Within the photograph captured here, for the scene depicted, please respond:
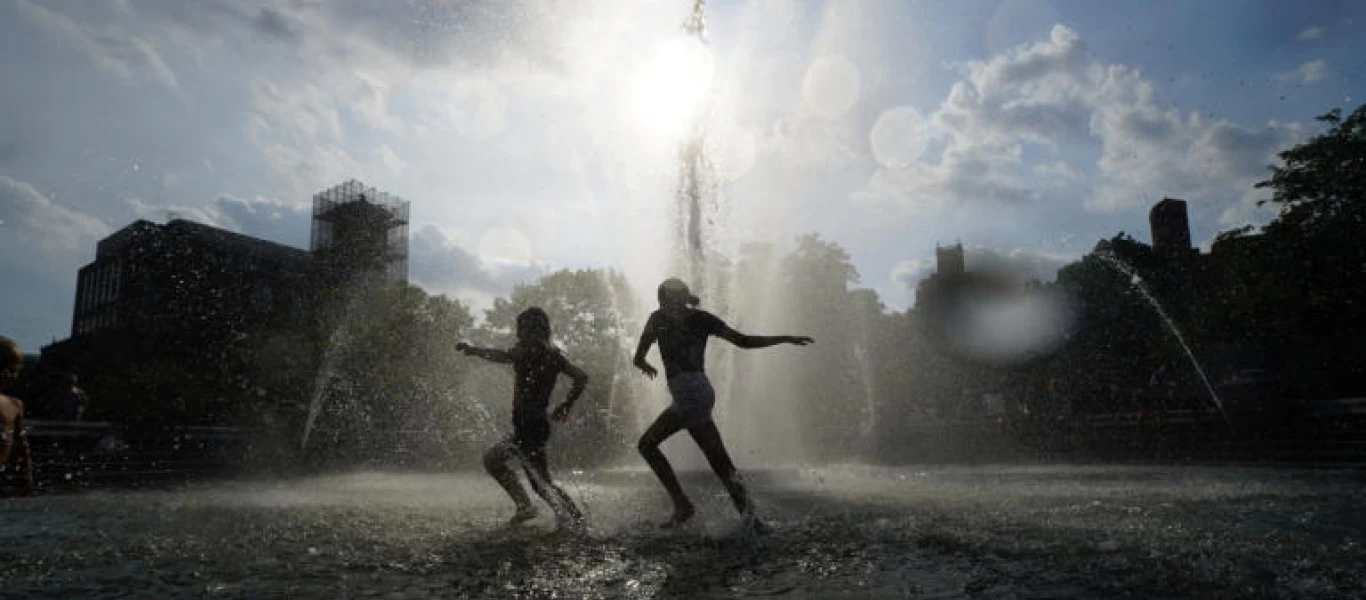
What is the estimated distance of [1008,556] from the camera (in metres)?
4.38

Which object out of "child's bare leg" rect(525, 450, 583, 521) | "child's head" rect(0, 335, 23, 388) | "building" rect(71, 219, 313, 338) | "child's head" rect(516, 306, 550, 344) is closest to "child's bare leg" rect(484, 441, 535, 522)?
"child's bare leg" rect(525, 450, 583, 521)

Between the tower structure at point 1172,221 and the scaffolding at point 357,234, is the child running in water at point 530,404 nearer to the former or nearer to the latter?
the scaffolding at point 357,234

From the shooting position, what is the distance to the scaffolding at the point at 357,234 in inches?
1933

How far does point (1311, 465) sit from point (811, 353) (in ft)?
94.3

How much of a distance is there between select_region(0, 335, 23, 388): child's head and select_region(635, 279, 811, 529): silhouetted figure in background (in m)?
4.59

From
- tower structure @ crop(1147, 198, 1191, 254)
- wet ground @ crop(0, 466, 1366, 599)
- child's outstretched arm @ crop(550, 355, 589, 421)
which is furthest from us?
tower structure @ crop(1147, 198, 1191, 254)

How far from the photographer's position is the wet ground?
3.71 m

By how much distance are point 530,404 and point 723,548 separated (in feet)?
8.43

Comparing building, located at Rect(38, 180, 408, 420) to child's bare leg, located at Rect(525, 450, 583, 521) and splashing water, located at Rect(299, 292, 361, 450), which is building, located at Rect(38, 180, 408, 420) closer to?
splashing water, located at Rect(299, 292, 361, 450)

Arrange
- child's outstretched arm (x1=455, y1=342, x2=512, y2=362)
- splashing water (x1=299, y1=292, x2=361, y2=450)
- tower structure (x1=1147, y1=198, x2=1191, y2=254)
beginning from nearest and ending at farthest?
1. child's outstretched arm (x1=455, y1=342, x2=512, y2=362)
2. splashing water (x1=299, y1=292, x2=361, y2=450)
3. tower structure (x1=1147, y1=198, x2=1191, y2=254)

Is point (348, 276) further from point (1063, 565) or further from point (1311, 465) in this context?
point (1063, 565)

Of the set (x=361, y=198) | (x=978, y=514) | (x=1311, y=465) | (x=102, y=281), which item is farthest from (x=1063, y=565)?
(x=102, y=281)

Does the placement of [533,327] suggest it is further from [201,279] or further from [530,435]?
[201,279]

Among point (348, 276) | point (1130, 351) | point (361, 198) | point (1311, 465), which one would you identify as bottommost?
point (1311, 465)
